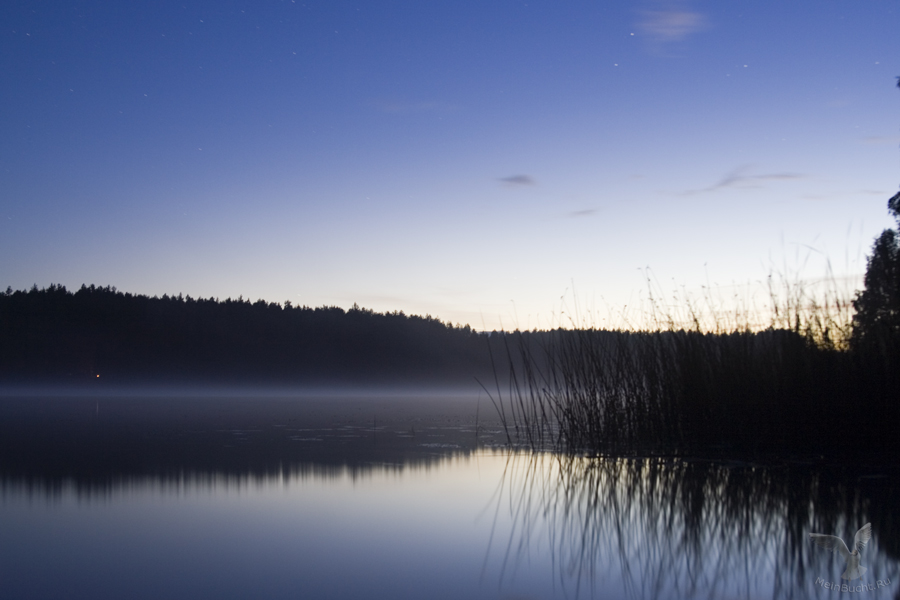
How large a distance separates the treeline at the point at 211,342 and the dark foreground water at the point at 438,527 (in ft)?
114

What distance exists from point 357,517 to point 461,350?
164 ft

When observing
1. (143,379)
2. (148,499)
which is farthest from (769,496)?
(143,379)

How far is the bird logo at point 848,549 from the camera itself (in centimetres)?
212

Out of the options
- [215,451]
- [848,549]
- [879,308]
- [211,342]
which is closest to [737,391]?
[879,308]

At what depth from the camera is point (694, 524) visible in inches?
113

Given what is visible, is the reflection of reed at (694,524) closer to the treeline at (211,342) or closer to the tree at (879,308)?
the tree at (879,308)

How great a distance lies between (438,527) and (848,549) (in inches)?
63.6

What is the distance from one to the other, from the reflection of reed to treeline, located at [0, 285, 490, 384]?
115 feet

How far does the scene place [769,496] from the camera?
11.1 feet

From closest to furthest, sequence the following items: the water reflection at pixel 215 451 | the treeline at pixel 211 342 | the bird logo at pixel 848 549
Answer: the bird logo at pixel 848 549, the water reflection at pixel 215 451, the treeline at pixel 211 342

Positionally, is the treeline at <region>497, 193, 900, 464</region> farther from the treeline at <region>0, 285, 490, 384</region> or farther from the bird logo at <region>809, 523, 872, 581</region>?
the treeline at <region>0, 285, 490, 384</region>

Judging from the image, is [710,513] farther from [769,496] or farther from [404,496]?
[404,496]

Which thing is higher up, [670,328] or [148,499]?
[670,328]

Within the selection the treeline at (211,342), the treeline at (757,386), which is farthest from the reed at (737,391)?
the treeline at (211,342)
